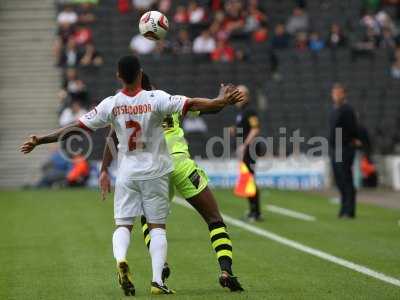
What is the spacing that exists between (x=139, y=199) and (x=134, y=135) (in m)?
0.57

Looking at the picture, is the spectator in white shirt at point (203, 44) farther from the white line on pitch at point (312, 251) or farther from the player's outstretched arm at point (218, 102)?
the player's outstretched arm at point (218, 102)

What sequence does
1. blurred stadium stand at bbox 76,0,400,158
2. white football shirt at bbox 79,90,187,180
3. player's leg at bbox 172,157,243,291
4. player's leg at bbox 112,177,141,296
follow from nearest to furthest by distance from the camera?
white football shirt at bbox 79,90,187,180 → player's leg at bbox 112,177,141,296 → player's leg at bbox 172,157,243,291 → blurred stadium stand at bbox 76,0,400,158

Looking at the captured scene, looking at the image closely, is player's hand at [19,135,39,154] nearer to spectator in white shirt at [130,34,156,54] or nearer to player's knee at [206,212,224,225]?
player's knee at [206,212,224,225]

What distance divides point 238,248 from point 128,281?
480 centimetres

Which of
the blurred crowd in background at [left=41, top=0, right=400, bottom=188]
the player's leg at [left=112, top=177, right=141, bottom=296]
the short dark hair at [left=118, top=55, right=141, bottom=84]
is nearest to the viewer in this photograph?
the short dark hair at [left=118, top=55, right=141, bottom=84]

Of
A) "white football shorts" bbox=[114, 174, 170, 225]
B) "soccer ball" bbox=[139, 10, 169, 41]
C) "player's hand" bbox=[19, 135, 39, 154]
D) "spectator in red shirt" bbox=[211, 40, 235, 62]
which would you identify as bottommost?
"white football shorts" bbox=[114, 174, 170, 225]

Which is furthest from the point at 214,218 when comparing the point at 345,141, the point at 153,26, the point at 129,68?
the point at 345,141

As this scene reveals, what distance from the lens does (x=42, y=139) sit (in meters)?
9.51

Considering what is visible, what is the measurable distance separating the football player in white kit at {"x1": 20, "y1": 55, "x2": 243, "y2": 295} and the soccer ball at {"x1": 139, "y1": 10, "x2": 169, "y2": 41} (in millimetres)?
1135

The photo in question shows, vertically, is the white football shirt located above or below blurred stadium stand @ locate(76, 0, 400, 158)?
below

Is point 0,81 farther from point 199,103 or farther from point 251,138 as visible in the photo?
point 199,103

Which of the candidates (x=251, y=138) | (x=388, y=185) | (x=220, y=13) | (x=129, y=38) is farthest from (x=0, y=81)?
(x=251, y=138)

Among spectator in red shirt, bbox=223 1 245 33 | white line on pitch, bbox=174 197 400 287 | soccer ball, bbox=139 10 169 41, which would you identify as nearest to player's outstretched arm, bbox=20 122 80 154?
soccer ball, bbox=139 10 169 41

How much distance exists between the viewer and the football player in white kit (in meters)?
9.38
